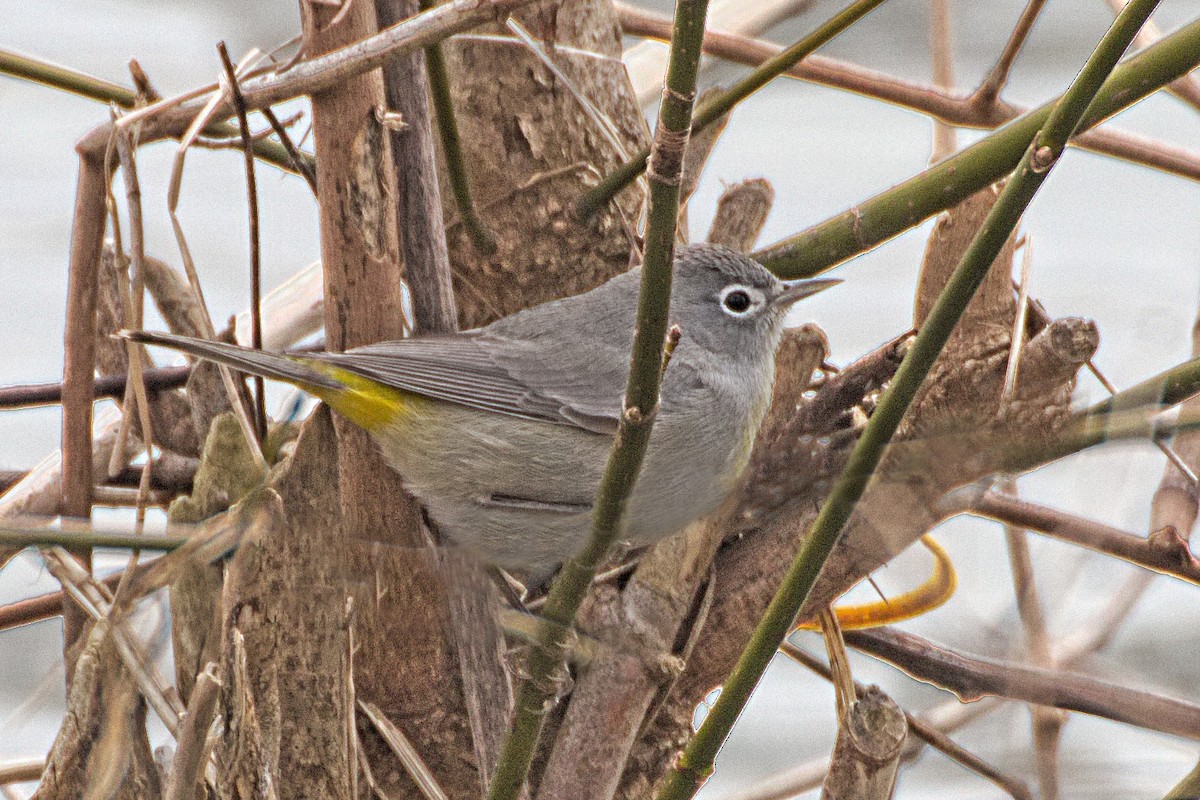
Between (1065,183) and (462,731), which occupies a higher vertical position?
(1065,183)

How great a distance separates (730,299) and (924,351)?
1.47m

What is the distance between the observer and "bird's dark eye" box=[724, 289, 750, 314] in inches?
101

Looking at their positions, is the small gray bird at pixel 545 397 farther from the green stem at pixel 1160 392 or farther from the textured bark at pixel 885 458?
the green stem at pixel 1160 392

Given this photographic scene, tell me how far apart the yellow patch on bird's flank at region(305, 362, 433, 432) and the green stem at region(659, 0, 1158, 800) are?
3.28 ft

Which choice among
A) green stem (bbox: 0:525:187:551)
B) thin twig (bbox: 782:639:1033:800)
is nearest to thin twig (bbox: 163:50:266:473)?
green stem (bbox: 0:525:187:551)

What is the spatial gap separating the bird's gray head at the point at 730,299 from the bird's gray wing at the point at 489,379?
1.11 ft

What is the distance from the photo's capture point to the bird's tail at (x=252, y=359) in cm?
190

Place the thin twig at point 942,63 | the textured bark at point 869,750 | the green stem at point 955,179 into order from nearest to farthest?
1. the textured bark at point 869,750
2. the green stem at point 955,179
3. the thin twig at point 942,63


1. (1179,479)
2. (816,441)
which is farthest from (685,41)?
(1179,479)

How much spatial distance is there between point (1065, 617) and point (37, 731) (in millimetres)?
2177

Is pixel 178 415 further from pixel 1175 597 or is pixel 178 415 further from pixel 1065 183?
pixel 1065 183

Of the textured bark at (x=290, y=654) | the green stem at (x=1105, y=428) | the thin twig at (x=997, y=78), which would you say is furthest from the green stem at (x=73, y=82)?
the green stem at (x=1105, y=428)

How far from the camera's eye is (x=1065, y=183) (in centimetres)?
357

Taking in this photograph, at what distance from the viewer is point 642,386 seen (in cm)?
115
